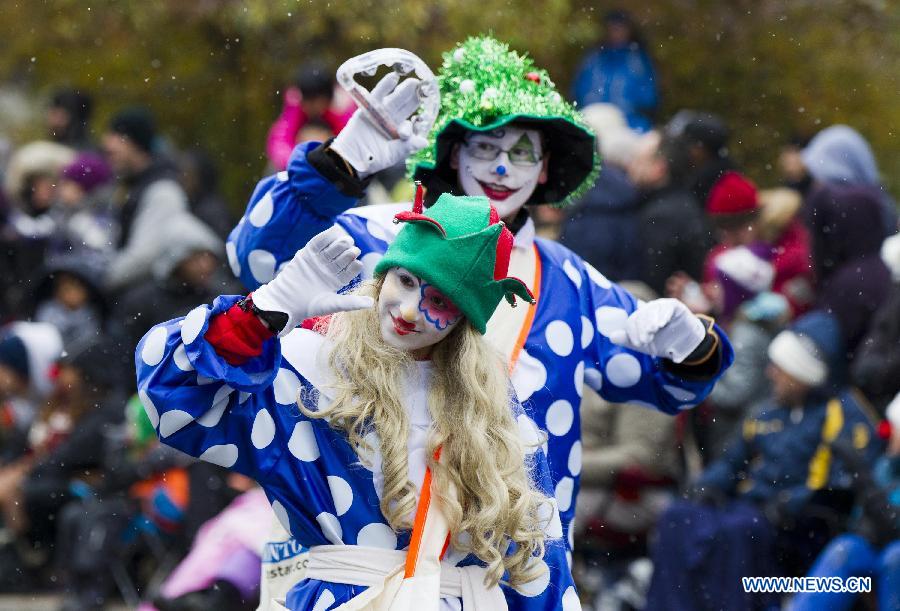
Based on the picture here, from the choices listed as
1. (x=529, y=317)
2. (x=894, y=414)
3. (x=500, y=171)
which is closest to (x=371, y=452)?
(x=529, y=317)

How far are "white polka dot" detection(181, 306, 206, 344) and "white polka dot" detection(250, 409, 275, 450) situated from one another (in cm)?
26

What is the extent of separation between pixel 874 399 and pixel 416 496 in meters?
3.05

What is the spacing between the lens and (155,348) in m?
3.36

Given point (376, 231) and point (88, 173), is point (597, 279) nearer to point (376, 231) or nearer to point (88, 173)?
point (376, 231)

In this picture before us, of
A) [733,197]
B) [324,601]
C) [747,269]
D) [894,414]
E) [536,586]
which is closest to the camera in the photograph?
[324,601]

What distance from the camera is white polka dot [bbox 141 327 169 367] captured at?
11.0ft

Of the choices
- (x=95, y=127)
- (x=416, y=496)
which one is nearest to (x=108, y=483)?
(x=416, y=496)

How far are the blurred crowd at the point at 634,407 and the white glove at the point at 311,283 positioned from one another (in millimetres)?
1213

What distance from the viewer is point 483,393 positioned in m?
3.52

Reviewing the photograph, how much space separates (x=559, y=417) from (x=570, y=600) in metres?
0.59

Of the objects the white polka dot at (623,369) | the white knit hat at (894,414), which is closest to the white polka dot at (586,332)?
the white polka dot at (623,369)

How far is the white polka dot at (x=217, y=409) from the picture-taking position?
3.44m

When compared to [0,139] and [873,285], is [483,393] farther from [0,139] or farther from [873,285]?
[0,139]

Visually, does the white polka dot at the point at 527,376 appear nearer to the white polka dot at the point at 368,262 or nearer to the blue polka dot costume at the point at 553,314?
the blue polka dot costume at the point at 553,314
